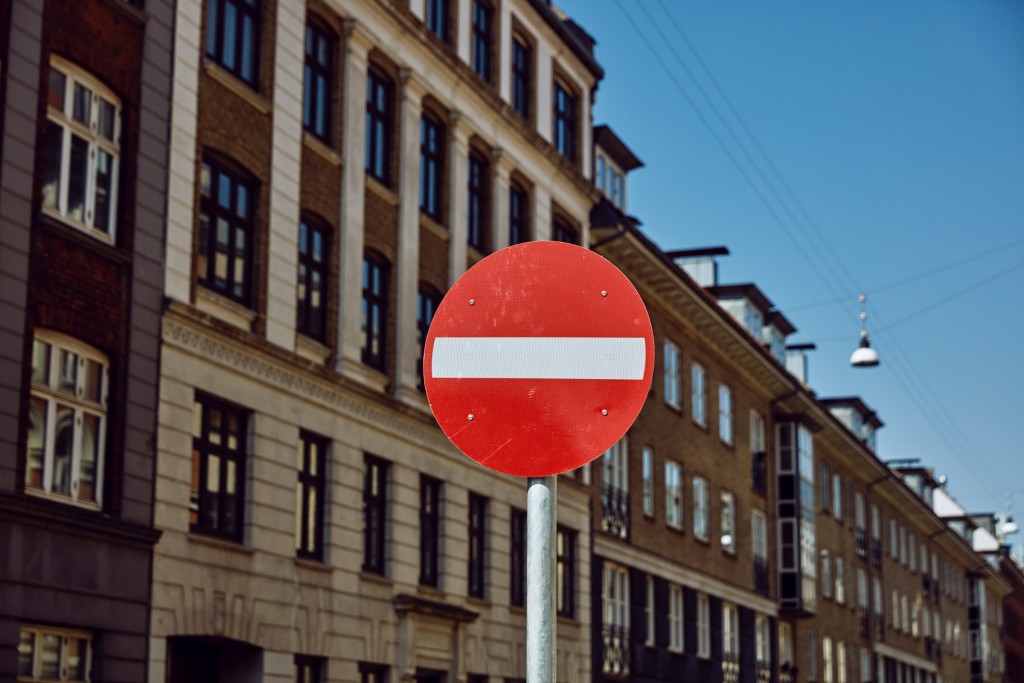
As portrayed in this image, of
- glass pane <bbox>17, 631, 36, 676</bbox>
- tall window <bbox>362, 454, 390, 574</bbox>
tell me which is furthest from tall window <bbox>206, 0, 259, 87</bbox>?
glass pane <bbox>17, 631, 36, 676</bbox>

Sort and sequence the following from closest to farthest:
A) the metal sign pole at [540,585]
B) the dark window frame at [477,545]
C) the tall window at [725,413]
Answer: the metal sign pole at [540,585] → the dark window frame at [477,545] → the tall window at [725,413]

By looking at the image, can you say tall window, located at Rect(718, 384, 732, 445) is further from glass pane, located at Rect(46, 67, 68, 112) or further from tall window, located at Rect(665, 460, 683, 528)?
glass pane, located at Rect(46, 67, 68, 112)

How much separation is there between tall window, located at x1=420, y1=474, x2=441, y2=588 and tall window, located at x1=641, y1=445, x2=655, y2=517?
10736 millimetres

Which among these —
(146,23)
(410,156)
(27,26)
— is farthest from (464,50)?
(27,26)

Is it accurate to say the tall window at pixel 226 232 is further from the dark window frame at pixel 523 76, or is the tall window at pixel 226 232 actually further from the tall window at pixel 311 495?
the dark window frame at pixel 523 76

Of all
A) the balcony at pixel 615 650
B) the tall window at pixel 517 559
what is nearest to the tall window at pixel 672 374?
the balcony at pixel 615 650

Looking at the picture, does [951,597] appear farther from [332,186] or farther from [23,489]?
[23,489]

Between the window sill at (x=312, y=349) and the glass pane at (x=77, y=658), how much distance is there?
230 inches

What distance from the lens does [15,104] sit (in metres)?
16.3

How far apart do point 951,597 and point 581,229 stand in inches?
2125

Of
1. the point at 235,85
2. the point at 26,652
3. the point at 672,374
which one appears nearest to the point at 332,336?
the point at 235,85

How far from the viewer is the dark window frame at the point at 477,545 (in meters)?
27.3

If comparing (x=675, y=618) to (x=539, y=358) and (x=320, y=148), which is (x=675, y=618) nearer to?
(x=320, y=148)

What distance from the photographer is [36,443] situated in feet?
53.6
